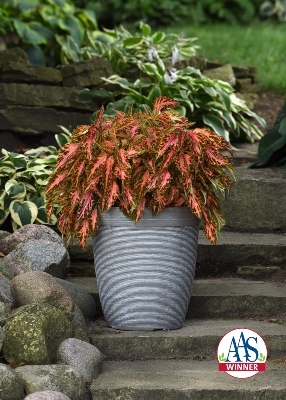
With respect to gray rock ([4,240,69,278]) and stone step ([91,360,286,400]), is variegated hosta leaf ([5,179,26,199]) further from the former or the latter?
stone step ([91,360,286,400])

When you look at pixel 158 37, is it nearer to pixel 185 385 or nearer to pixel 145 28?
pixel 145 28

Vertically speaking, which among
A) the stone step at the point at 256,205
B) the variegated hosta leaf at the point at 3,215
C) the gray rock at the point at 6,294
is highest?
the stone step at the point at 256,205

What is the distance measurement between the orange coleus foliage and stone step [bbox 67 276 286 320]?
522 mm

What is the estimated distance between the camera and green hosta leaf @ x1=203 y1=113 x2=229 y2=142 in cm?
629

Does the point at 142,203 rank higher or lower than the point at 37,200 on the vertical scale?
higher

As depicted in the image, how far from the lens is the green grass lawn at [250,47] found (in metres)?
8.31

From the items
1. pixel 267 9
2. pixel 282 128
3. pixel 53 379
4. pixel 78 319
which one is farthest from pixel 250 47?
pixel 53 379

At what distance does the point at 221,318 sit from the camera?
445 cm

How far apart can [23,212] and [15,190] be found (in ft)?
0.59

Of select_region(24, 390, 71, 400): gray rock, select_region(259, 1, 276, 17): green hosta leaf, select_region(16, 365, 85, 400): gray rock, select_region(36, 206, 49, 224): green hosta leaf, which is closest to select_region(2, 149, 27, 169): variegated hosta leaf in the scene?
select_region(36, 206, 49, 224): green hosta leaf

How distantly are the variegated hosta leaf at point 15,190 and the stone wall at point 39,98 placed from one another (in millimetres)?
1048

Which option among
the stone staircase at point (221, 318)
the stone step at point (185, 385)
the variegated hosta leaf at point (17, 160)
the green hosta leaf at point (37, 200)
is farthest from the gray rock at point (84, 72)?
the stone step at point (185, 385)

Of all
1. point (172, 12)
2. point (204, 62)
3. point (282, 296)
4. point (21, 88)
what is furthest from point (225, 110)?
point (172, 12)

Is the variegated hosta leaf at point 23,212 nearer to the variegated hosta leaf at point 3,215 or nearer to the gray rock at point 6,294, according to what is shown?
the variegated hosta leaf at point 3,215
